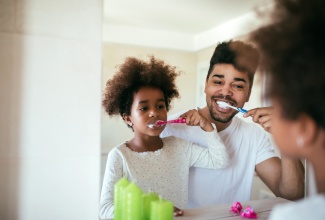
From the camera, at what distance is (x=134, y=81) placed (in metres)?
0.88

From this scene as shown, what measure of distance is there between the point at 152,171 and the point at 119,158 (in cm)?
10

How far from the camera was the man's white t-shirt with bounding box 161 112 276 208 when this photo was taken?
0.96 metres

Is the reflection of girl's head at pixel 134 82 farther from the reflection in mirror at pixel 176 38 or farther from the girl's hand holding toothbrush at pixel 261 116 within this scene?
the girl's hand holding toothbrush at pixel 261 116

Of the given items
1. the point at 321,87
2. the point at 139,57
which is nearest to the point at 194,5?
the point at 139,57

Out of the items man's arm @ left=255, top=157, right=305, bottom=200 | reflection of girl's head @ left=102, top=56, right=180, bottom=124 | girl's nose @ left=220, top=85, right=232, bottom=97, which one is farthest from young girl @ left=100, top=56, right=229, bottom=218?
man's arm @ left=255, top=157, right=305, bottom=200

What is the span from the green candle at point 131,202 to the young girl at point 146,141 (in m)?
0.07

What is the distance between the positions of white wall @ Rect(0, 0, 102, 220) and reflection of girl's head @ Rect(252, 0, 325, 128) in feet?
1.42

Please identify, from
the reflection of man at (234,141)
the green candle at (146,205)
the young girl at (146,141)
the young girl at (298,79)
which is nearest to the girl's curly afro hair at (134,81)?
the young girl at (146,141)

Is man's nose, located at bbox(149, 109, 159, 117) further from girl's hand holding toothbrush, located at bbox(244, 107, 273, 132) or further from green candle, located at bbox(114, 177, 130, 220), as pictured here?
girl's hand holding toothbrush, located at bbox(244, 107, 273, 132)

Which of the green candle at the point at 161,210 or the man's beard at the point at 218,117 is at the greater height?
the man's beard at the point at 218,117

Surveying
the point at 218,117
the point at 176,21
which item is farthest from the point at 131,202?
the point at 176,21

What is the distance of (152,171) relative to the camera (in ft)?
2.90

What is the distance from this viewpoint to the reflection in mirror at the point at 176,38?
818mm

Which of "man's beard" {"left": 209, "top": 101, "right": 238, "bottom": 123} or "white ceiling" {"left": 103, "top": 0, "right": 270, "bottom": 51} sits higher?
"white ceiling" {"left": 103, "top": 0, "right": 270, "bottom": 51}
